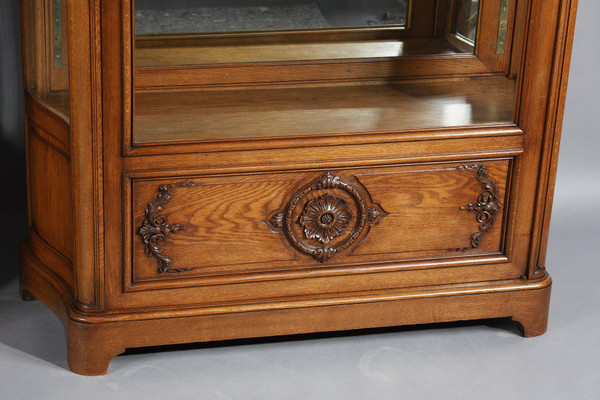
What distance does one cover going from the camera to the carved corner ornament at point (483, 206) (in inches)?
110

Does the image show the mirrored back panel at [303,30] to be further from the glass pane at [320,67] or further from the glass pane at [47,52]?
the glass pane at [47,52]

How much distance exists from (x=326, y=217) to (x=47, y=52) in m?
0.78

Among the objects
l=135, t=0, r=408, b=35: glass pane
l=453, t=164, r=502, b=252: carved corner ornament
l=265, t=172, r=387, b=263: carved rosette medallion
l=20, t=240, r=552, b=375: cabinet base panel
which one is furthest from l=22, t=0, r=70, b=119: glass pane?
l=453, t=164, r=502, b=252: carved corner ornament

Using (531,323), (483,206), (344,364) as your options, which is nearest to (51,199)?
(344,364)

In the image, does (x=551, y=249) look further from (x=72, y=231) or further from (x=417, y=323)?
(x=72, y=231)

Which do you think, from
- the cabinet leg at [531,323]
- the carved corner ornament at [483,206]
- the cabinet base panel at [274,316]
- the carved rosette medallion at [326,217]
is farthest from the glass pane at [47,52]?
the cabinet leg at [531,323]

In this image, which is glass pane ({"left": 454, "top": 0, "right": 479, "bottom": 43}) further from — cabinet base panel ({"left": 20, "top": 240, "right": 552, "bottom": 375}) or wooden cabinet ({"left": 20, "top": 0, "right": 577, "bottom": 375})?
cabinet base panel ({"left": 20, "top": 240, "right": 552, "bottom": 375})

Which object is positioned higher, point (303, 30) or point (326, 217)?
point (303, 30)

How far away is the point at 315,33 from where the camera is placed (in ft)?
9.81

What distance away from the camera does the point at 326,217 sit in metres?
2.75

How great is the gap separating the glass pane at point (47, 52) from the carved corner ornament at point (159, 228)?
29 centimetres

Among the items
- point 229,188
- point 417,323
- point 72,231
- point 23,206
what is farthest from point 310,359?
point 23,206

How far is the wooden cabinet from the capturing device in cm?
261

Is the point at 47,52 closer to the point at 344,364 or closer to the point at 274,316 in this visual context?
the point at 274,316
